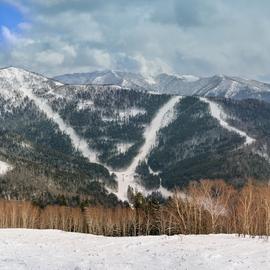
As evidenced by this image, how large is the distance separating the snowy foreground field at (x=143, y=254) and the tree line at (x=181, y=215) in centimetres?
2126

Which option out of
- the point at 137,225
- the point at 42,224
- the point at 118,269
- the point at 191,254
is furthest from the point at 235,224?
the point at 42,224

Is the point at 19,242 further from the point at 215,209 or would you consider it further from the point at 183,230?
the point at 183,230

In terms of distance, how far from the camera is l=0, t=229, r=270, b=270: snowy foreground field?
151 feet

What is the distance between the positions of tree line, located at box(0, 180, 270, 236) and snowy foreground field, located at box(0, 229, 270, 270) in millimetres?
21258

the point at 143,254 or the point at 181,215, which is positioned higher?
the point at 181,215


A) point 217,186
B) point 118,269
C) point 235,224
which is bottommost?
point 118,269

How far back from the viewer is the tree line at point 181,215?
9456cm

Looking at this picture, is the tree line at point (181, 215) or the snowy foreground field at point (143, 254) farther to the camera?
the tree line at point (181, 215)

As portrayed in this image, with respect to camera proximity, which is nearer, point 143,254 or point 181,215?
point 143,254

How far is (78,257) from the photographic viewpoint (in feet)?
171

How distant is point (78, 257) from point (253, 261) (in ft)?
55.5

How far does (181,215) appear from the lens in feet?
343

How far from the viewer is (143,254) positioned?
51969 millimetres

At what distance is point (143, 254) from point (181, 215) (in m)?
53.4
